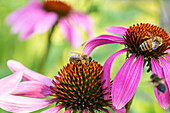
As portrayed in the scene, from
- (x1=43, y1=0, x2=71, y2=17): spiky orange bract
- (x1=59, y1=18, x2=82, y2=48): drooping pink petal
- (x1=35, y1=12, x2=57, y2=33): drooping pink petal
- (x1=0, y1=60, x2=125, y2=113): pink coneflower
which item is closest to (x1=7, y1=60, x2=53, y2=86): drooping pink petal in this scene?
(x1=0, y1=60, x2=125, y2=113): pink coneflower

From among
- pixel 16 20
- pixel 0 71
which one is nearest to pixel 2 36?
pixel 16 20

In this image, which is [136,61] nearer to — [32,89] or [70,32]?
[32,89]

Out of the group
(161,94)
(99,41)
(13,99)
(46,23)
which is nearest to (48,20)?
(46,23)

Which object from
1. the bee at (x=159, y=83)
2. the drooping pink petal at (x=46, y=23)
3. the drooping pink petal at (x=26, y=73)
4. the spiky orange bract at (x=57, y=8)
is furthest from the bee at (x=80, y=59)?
the spiky orange bract at (x=57, y=8)

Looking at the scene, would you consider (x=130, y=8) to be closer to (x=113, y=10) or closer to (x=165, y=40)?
(x=113, y=10)

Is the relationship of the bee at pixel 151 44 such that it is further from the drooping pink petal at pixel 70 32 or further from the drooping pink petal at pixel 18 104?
the drooping pink petal at pixel 70 32
